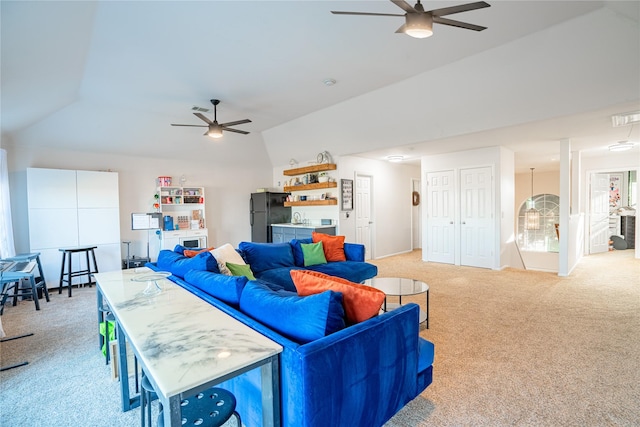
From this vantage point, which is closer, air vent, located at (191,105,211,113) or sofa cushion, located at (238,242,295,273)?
sofa cushion, located at (238,242,295,273)

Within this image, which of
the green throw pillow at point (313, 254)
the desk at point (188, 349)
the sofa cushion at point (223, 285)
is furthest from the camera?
the green throw pillow at point (313, 254)

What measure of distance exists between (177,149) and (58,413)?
18.7 ft

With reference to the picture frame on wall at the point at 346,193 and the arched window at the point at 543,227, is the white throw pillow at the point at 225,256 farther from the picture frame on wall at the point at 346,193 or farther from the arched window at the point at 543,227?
the arched window at the point at 543,227

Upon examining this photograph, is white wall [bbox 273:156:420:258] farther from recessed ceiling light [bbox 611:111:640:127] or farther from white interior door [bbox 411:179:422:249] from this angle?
recessed ceiling light [bbox 611:111:640:127]

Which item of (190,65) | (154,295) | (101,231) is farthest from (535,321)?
(101,231)

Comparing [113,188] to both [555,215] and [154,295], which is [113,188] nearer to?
[154,295]

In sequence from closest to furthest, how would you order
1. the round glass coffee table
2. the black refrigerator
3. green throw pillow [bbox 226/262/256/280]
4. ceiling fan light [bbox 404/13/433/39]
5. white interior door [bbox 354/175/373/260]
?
ceiling fan light [bbox 404/13/433/39] → green throw pillow [bbox 226/262/256/280] → the round glass coffee table → white interior door [bbox 354/175/373/260] → the black refrigerator

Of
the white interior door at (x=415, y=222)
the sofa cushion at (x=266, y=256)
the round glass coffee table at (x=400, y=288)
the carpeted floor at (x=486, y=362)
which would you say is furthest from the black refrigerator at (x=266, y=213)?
the round glass coffee table at (x=400, y=288)

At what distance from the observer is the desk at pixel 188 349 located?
1.11m

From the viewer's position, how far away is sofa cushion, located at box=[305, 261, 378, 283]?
4.09 m

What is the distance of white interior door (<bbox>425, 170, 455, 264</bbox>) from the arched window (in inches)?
242

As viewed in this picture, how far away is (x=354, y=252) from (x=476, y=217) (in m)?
3.18

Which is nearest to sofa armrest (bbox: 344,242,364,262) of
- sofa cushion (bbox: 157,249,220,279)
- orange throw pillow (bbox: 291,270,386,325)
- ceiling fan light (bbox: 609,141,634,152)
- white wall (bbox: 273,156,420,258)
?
white wall (bbox: 273,156,420,258)

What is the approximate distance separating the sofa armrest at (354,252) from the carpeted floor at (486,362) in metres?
1.21
